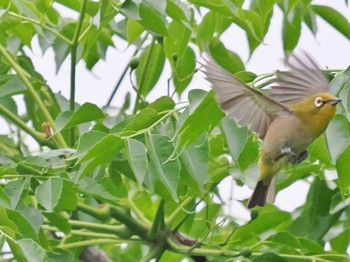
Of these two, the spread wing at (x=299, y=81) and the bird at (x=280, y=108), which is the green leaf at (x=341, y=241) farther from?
the spread wing at (x=299, y=81)

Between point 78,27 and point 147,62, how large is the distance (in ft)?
1.39

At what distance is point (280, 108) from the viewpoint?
2816 millimetres

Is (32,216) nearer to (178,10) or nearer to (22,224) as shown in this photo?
(22,224)

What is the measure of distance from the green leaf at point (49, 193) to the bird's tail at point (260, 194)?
64cm

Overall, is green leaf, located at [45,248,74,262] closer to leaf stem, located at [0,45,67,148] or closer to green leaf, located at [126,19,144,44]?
leaf stem, located at [0,45,67,148]

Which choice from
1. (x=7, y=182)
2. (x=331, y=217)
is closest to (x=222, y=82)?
(x=7, y=182)

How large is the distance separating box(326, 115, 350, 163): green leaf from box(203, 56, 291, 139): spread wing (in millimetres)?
178

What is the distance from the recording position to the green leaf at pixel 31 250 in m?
2.30

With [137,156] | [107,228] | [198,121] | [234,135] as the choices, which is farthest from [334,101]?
[107,228]

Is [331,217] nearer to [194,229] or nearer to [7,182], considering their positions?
[194,229]

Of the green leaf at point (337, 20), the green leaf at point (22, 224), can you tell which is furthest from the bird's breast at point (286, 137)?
the green leaf at point (22, 224)

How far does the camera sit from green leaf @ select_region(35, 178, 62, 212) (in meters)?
2.58

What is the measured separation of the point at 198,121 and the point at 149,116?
18cm

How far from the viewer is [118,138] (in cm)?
253
